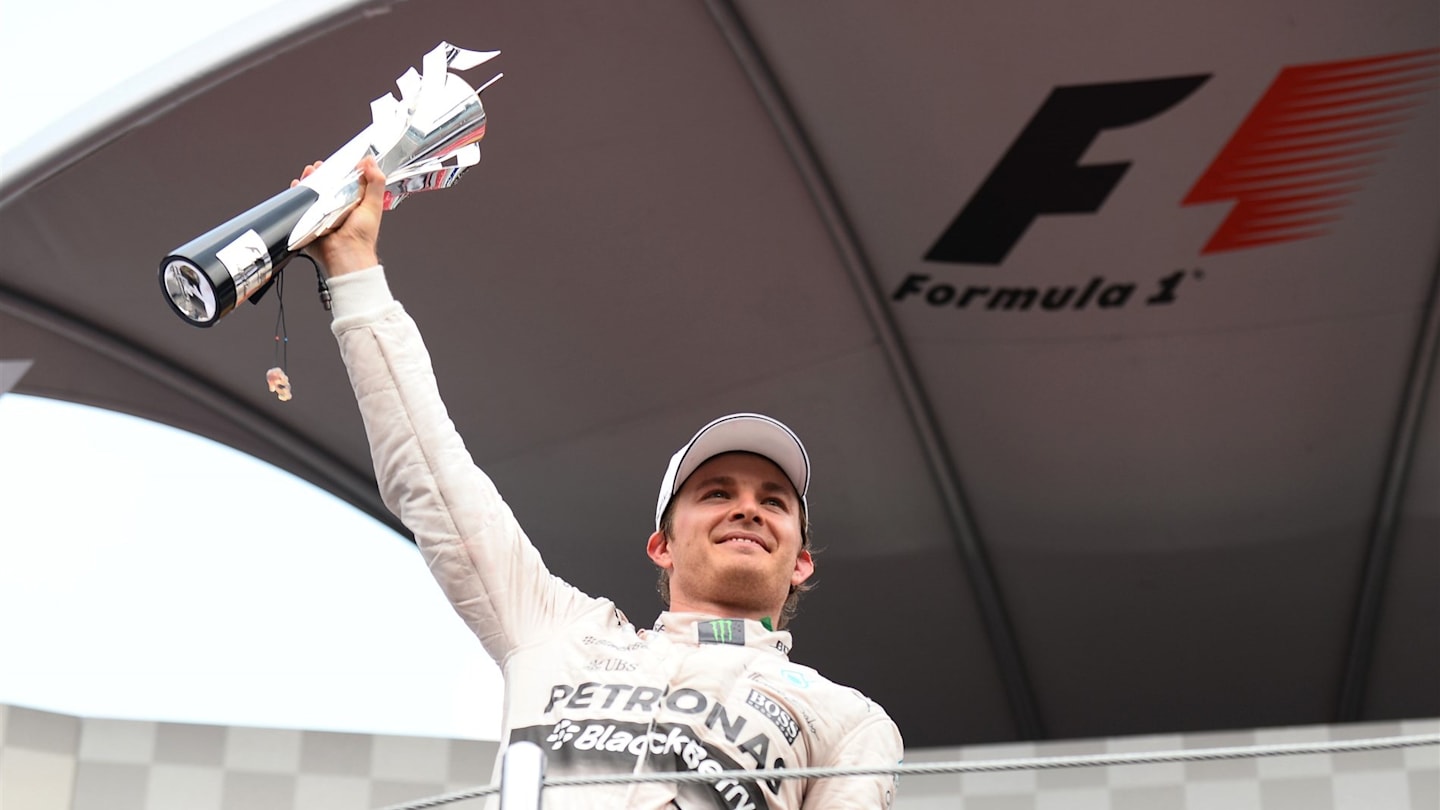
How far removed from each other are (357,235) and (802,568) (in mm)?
839

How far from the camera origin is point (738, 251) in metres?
5.11

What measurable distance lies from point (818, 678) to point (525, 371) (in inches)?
122

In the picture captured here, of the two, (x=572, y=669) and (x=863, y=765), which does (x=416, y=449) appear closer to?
(x=572, y=669)

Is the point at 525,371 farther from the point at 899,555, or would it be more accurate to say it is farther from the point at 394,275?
the point at 899,555

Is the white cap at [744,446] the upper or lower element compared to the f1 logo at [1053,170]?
lower

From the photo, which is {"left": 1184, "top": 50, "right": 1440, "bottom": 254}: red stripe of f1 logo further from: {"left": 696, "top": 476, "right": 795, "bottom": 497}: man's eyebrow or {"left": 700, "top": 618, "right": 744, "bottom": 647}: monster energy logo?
{"left": 700, "top": 618, "right": 744, "bottom": 647}: monster energy logo

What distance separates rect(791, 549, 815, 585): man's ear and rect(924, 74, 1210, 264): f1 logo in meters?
2.35

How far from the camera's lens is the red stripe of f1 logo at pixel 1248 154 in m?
4.71

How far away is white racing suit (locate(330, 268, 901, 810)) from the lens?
85.7 inches

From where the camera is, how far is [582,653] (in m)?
2.32

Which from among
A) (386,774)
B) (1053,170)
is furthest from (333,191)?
(1053,170)

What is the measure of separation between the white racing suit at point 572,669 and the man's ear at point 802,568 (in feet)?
0.82

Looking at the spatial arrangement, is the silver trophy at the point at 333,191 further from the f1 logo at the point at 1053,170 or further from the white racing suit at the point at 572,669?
the f1 logo at the point at 1053,170

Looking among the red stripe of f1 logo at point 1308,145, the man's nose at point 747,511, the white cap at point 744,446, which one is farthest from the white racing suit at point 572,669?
the red stripe of f1 logo at point 1308,145
